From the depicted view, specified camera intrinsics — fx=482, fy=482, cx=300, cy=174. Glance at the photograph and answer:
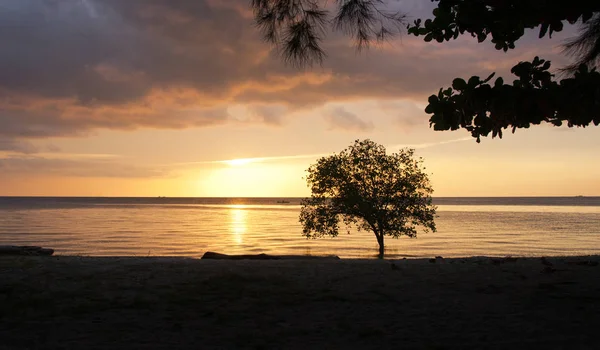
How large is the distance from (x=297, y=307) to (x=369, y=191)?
23.4m

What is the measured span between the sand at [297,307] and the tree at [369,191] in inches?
773

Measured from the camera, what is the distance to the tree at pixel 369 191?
2966 centimetres

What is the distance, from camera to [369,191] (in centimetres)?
3012

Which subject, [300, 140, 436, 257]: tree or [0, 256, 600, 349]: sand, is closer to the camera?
[0, 256, 600, 349]: sand

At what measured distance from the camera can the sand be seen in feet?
19.3

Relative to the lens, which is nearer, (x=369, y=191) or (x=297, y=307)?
(x=297, y=307)

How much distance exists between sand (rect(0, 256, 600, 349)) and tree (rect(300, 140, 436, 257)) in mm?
19632

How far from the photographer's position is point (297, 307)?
7.18 metres

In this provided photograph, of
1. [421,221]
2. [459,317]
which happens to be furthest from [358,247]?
[459,317]

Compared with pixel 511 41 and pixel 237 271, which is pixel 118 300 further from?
pixel 511 41

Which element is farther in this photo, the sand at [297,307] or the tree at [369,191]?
the tree at [369,191]

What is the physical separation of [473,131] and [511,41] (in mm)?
2004

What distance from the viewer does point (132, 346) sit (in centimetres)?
570

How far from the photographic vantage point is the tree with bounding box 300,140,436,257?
97.3 ft
